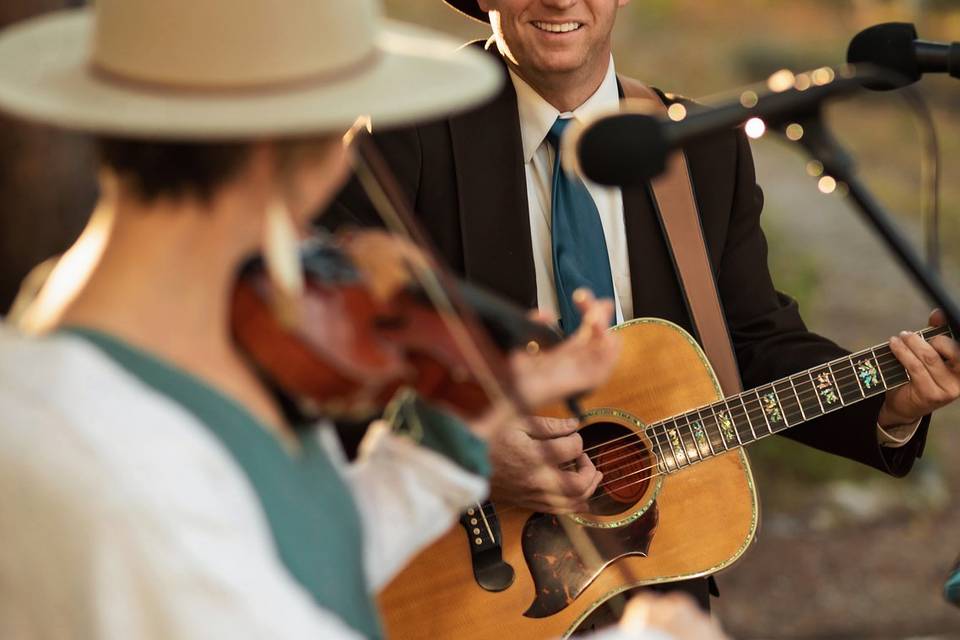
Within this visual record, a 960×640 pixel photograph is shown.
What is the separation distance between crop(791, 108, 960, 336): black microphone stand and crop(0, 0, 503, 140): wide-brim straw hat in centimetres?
51

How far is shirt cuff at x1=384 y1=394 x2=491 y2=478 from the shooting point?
1.94 metres

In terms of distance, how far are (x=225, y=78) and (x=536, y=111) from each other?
4.83 ft

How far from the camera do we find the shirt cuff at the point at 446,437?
1.94 m

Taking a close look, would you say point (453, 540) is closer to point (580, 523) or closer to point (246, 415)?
point (580, 523)

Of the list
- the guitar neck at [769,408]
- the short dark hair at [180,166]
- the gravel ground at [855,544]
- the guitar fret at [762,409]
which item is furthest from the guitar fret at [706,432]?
the gravel ground at [855,544]

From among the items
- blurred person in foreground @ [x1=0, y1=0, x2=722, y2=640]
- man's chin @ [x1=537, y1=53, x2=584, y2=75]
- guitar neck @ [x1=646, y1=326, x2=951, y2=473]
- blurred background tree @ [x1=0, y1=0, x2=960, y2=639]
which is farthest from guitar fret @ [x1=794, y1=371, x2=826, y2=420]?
blurred background tree @ [x1=0, y1=0, x2=960, y2=639]

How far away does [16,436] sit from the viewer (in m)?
1.38

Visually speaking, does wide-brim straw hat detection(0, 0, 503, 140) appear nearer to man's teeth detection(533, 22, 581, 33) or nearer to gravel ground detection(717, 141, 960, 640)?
man's teeth detection(533, 22, 581, 33)

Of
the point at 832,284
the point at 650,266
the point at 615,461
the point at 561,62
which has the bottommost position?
the point at 832,284

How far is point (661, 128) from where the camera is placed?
1.80m

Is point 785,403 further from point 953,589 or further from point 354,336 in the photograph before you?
point 354,336

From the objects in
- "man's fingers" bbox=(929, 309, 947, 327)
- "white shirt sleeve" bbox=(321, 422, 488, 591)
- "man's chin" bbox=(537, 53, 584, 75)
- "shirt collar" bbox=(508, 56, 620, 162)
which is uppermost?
"man's chin" bbox=(537, 53, 584, 75)

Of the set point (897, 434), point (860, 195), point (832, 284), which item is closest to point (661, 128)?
point (860, 195)

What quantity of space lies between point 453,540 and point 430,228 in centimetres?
63
